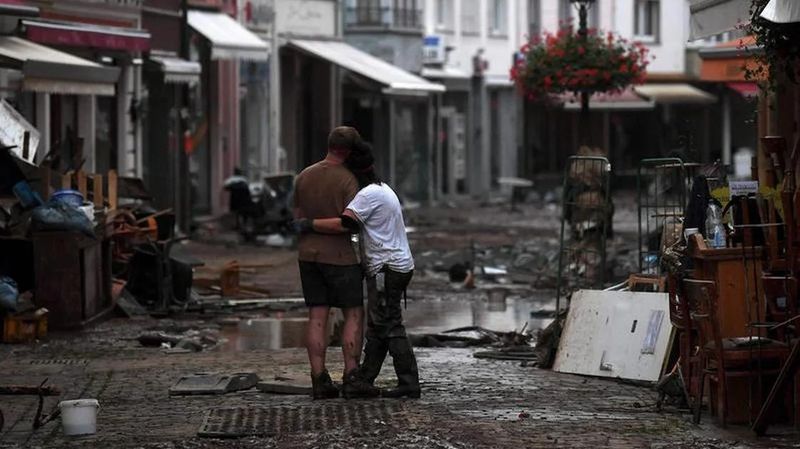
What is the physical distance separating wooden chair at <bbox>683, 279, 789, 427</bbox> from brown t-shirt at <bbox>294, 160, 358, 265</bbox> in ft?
8.49

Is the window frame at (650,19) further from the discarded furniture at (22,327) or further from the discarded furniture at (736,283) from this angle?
the discarded furniture at (736,283)

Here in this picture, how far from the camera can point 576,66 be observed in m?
28.2

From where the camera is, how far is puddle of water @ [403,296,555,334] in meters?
18.4

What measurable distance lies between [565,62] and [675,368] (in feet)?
54.5

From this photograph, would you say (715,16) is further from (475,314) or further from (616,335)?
(475,314)

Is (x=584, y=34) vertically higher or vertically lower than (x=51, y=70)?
higher

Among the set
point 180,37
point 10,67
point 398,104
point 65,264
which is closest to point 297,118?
point 398,104

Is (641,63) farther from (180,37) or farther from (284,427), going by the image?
(284,427)

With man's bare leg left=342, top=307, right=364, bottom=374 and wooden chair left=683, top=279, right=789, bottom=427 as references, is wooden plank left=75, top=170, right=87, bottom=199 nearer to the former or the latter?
man's bare leg left=342, top=307, right=364, bottom=374

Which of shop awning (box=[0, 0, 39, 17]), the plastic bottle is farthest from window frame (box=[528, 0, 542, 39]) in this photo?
the plastic bottle

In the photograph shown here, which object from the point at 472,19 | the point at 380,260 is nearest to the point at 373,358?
the point at 380,260

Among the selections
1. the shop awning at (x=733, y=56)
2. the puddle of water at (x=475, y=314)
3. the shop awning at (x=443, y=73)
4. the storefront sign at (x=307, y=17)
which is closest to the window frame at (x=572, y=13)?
the shop awning at (x=443, y=73)

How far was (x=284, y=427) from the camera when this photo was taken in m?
11.0

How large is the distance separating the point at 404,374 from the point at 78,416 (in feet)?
8.16
